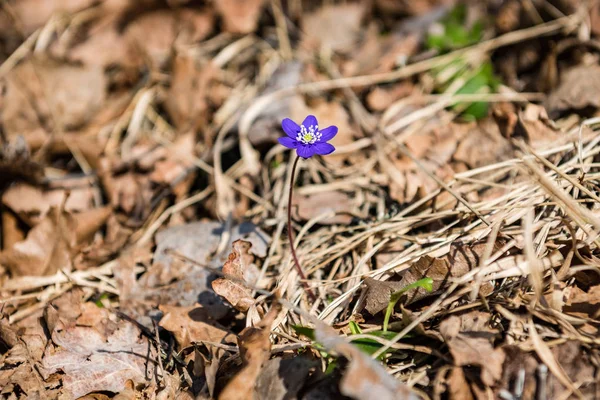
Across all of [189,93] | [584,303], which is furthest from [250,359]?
[189,93]

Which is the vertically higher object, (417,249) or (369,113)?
(369,113)

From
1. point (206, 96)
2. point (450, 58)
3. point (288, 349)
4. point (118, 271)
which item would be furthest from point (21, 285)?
point (450, 58)

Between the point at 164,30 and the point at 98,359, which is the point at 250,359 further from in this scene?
the point at 164,30

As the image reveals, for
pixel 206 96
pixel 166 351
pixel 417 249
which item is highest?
pixel 206 96

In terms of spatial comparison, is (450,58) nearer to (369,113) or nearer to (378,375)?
(369,113)

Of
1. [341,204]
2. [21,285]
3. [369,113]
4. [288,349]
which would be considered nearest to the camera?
[288,349]
